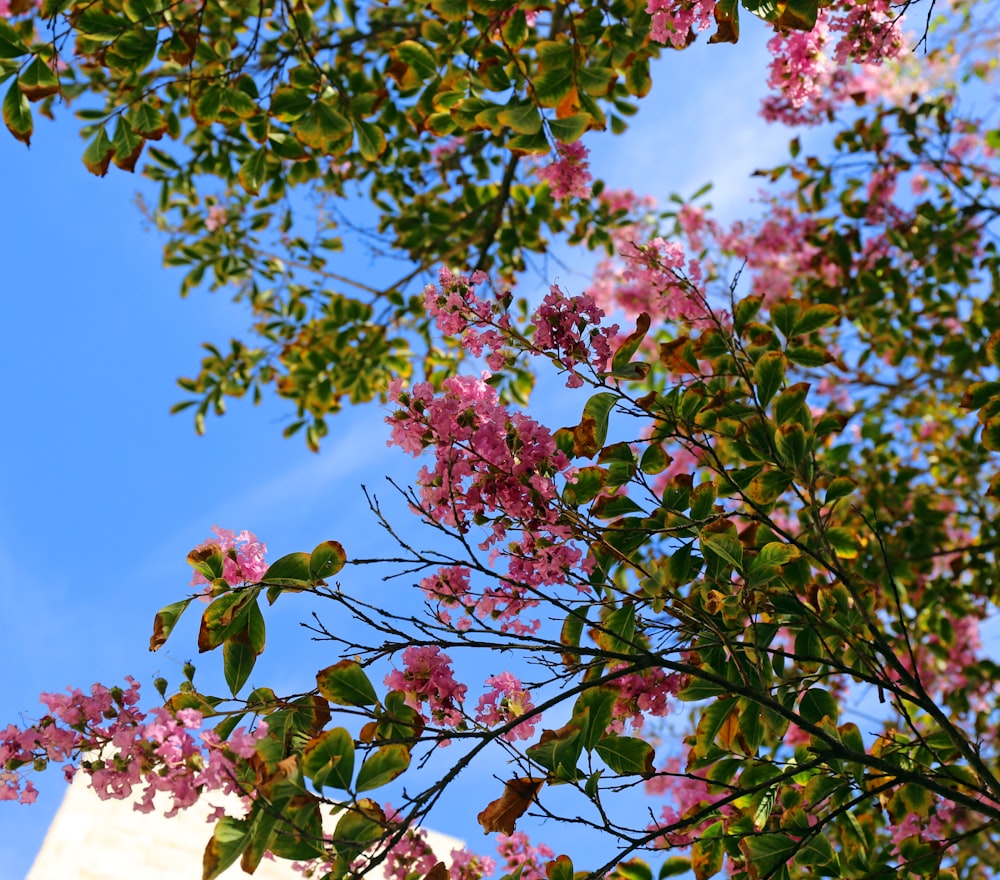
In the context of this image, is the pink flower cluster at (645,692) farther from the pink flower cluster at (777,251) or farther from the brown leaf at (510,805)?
the pink flower cluster at (777,251)

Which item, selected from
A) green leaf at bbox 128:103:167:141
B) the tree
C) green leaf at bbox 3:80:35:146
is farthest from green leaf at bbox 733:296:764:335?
green leaf at bbox 3:80:35:146

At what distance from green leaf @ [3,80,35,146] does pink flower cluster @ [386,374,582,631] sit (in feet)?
4.38

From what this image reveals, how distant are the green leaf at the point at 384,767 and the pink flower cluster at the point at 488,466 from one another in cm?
34

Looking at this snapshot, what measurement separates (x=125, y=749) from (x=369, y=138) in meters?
1.83

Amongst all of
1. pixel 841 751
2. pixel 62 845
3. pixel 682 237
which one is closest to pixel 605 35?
pixel 841 751

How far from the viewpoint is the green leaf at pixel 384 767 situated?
126 cm

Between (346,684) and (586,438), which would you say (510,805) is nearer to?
(346,684)

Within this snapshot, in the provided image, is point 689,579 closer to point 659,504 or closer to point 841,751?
point 659,504

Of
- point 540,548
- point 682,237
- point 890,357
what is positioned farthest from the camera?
point 682,237

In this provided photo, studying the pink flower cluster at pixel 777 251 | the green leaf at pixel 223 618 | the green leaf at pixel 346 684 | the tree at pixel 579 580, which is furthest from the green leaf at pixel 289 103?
the pink flower cluster at pixel 777 251

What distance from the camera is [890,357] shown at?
4398 mm

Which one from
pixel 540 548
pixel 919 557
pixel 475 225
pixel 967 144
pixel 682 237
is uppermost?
pixel 967 144

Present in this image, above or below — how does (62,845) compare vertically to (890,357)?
below

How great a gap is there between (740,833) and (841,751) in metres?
0.32
